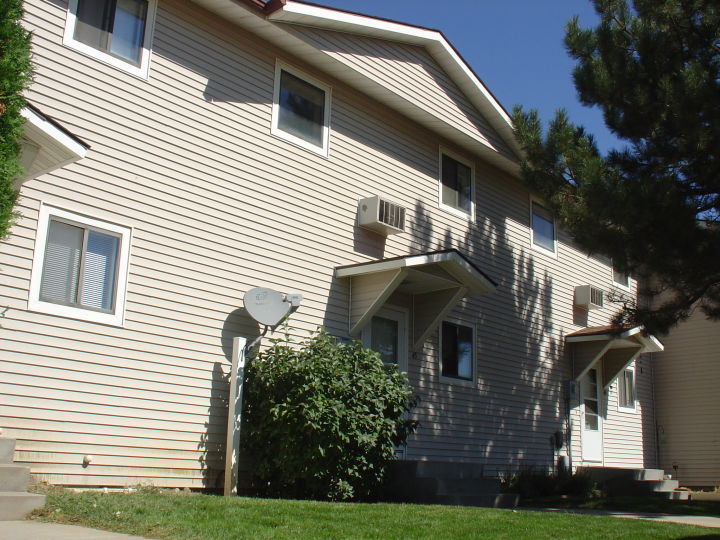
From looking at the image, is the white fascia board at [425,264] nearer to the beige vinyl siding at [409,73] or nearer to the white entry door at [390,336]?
the white entry door at [390,336]

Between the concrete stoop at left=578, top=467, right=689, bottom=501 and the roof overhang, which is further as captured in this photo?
the concrete stoop at left=578, top=467, right=689, bottom=501

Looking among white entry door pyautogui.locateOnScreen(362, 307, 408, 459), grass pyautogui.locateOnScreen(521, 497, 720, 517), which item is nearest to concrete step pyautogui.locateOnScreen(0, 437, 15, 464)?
white entry door pyautogui.locateOnScreen(362, 307, 408, 459)

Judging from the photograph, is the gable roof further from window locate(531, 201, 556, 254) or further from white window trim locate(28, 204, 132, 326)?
white window trim locate(28, 204, 132, 326)

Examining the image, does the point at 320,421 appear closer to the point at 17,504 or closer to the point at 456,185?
the point at 17,504

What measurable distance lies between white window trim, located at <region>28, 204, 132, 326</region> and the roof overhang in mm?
722

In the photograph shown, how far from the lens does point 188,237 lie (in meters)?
9.68

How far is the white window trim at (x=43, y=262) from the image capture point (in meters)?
8.12

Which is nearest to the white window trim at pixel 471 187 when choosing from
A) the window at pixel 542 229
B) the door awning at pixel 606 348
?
the window at pixel 542 229

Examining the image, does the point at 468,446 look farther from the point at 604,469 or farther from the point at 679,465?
the point at 679,465

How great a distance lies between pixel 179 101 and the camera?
9.95 meters

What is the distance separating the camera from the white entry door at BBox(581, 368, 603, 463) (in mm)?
17188

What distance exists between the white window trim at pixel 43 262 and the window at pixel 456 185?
21.8 ft

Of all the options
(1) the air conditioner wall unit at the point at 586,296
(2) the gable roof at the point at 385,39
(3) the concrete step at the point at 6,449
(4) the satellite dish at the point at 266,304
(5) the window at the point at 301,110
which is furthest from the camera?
(1) the air conditioner wall unit at the point at 586,296

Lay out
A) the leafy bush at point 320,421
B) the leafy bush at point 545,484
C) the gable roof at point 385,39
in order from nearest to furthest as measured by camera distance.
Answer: the leafy bush at point 320,421
the gable roof at point 385,39
the leafy bush at point 545,484
